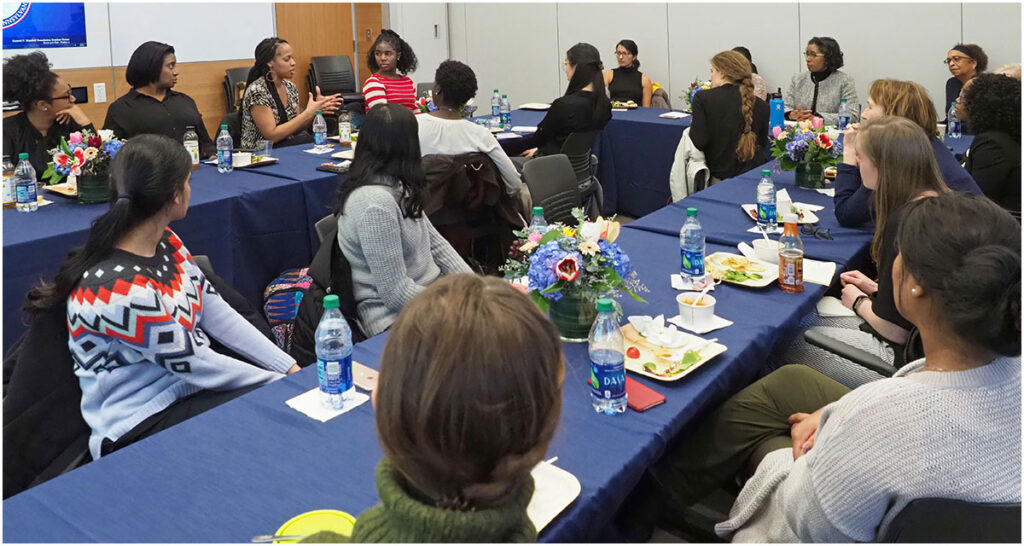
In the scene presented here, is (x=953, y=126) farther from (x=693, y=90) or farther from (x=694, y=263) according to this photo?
(x=694, y=263)

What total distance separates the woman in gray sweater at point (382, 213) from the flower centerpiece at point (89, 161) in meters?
1.41

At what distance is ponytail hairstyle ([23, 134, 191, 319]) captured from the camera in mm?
1851

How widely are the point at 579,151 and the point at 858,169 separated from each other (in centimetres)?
210

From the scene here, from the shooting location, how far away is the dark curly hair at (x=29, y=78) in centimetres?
394

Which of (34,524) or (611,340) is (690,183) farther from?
(34,524)

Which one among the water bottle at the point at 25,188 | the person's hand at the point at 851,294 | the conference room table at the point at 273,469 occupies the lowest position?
the conference room table at the point at 273,469

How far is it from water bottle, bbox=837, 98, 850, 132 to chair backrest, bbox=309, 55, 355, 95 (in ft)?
15.1

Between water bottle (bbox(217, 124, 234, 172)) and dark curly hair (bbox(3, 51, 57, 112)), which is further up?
dark curly hair (bbox(3, 51, 57, 112))

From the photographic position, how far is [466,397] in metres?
0.95

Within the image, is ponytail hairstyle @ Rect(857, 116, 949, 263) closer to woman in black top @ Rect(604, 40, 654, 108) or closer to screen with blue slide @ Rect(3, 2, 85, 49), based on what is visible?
woman in black top @ Rect(604, 40, 654, 108)

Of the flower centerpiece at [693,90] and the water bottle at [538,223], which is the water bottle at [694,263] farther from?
the flower centerpiece at [693,90]

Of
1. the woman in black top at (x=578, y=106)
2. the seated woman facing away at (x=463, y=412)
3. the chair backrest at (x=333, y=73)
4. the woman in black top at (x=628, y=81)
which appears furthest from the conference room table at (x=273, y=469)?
the chair backrest at (x=333, y=73)

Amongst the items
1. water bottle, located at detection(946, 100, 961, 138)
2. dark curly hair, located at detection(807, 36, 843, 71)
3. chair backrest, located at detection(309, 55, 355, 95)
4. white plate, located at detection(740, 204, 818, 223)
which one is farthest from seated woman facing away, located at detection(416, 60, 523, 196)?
chair backrest, located at detection(309, 55, 355, 95)

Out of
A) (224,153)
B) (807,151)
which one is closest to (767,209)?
(807,151)
